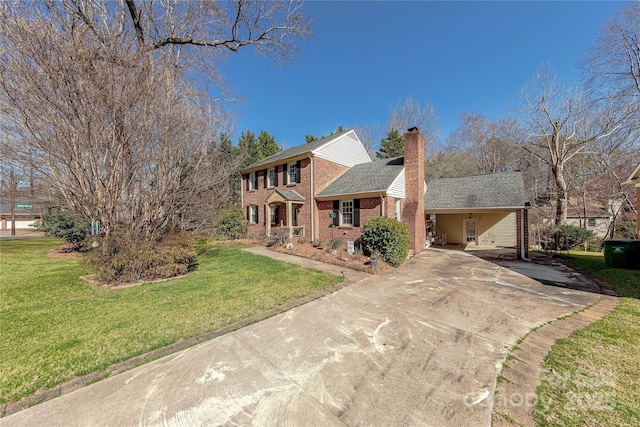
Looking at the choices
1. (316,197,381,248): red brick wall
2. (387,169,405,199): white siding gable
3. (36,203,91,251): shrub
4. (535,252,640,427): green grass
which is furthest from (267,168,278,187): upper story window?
(535,252,640,427): green grass

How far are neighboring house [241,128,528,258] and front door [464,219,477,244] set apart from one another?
0.20 meters

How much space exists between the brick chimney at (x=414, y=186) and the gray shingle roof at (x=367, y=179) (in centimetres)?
64

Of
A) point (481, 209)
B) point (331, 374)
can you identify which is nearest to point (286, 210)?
point (481, 209)

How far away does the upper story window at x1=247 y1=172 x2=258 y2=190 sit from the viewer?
731 inches

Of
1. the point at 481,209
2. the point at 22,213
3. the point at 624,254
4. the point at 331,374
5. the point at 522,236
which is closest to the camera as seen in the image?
the point at 331,374

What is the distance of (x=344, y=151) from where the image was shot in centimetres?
1659

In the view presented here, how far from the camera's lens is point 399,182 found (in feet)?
41.0

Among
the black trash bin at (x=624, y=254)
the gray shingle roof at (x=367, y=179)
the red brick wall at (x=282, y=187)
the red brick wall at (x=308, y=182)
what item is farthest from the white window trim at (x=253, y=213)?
the black trash bin at (x=624, y=254)

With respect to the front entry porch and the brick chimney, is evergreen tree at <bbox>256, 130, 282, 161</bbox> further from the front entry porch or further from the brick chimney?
the brick chimney

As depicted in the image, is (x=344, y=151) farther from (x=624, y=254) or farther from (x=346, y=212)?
(x=624, y=254)

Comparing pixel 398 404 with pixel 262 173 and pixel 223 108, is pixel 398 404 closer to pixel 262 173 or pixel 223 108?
pixel 223 108

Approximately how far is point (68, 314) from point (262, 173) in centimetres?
1430

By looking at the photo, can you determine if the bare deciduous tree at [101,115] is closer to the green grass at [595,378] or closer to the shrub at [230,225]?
the shrub at [230,225]

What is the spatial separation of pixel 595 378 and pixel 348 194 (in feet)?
34.1
